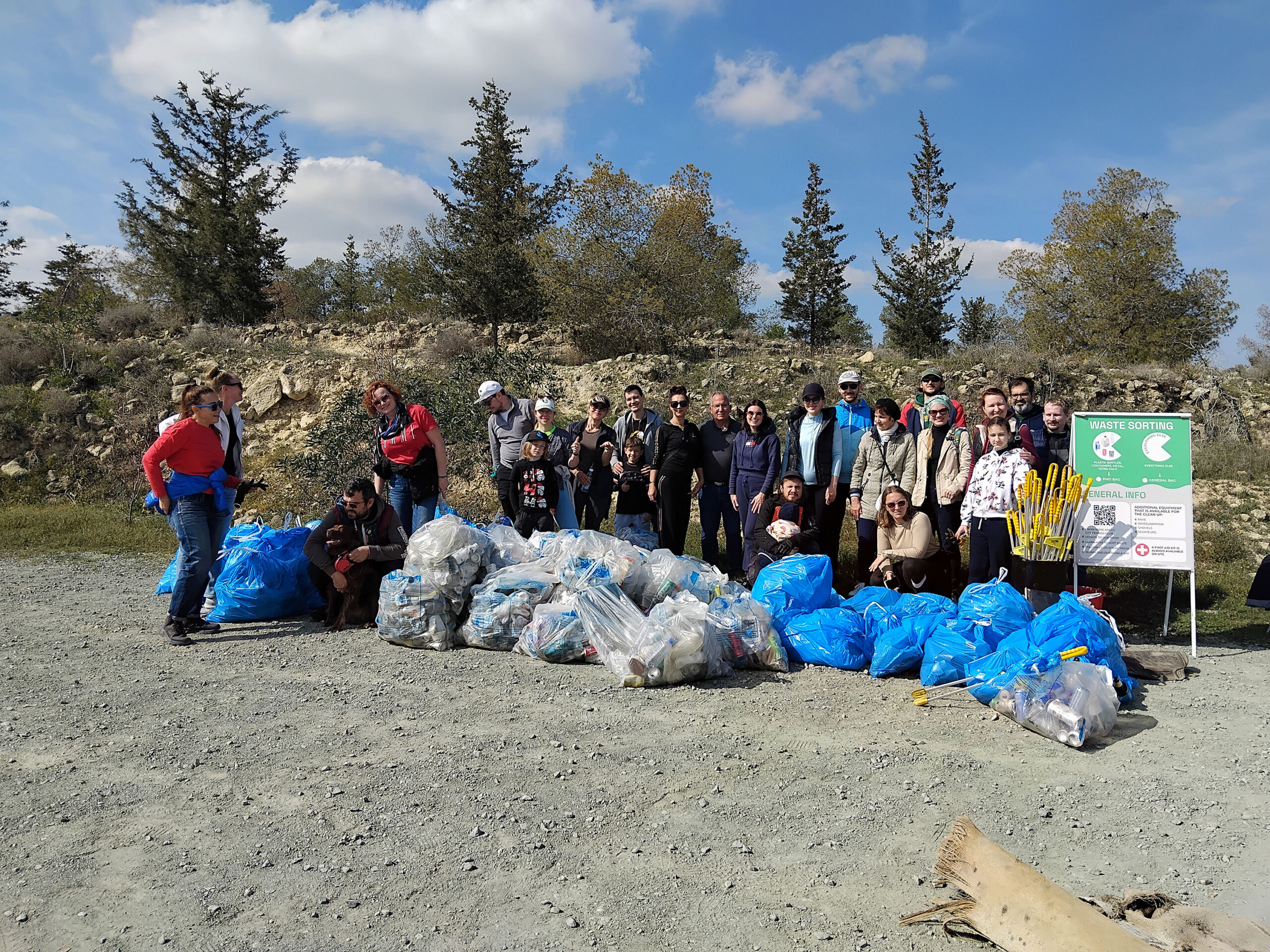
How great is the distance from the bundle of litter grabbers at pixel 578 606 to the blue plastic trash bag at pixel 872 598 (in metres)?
0.70

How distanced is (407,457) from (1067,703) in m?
4.79

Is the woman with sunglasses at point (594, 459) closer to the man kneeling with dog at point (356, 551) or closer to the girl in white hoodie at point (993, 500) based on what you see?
the man kneeling with dog at point (356, 551)

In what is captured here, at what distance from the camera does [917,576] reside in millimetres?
5852

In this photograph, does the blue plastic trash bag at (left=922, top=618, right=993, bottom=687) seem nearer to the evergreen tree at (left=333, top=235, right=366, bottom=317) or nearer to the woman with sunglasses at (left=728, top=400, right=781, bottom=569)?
the woman with sunglasses at (left=728, top=400, right=781, bottom=569)

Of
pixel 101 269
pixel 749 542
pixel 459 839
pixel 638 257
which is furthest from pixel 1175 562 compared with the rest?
pixel 101 269

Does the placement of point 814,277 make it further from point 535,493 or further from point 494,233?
point 535,493

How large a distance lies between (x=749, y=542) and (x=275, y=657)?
3507 mm

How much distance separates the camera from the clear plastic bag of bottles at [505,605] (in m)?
5.25

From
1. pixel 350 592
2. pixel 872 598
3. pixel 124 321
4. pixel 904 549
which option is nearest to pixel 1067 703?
pixel 872 598

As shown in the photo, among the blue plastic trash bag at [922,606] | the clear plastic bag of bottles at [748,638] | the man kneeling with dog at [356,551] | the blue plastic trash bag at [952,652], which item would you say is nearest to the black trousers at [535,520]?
the man kneeling with dog at [356,551]

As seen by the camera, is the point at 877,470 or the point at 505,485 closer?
the point at 877,470

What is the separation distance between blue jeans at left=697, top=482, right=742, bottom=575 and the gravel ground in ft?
7.42

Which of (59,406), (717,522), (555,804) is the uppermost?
(59,406)

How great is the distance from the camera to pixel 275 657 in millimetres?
5125
